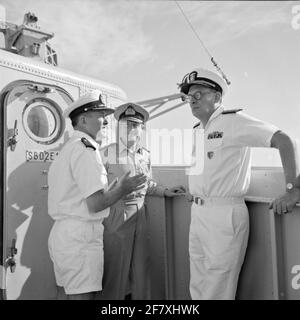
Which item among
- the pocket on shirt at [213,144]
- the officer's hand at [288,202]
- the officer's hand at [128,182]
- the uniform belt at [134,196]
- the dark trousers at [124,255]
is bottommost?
the dark trousers at [124,255]

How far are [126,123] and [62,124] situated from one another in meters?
0.63

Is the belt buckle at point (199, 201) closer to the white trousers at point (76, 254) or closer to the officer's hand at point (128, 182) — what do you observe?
the officer's hand at point (128, 182)

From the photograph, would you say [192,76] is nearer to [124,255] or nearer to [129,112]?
[129,112]

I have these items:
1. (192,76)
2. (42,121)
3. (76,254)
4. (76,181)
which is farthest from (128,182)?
(42,121)

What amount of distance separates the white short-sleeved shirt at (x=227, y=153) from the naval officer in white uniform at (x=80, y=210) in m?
0.48

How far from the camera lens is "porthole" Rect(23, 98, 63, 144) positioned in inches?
124

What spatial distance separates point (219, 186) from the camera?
2406 millimetres

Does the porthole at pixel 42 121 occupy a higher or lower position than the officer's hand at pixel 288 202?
higher

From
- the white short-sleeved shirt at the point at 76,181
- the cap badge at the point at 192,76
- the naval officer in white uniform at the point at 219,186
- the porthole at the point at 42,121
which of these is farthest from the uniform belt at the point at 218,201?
the porthole at the point at 42,121

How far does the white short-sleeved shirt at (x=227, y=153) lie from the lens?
7.41 ft

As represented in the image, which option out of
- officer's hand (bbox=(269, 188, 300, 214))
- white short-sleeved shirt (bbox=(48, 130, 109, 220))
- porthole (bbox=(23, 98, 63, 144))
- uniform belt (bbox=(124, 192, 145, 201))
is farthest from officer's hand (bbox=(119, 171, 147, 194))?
porthole (bbox=(23, 98, 63, 144))

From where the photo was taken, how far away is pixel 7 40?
4039 millimetres

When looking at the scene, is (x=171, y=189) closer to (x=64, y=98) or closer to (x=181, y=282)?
(x=181, y=282)
